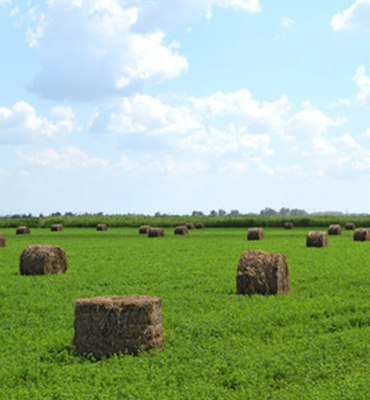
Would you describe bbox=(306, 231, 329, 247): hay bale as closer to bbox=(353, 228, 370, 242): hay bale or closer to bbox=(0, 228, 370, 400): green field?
bbox=(353, 228, 370, 242): hay bale

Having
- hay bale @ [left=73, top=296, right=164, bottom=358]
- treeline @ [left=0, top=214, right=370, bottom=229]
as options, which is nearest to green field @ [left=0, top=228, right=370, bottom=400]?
hay bale @ [left=73, top=296, right=164, bottom=358]

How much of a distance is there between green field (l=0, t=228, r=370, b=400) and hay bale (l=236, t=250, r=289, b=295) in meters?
0.57

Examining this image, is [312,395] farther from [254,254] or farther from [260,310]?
[254,254]

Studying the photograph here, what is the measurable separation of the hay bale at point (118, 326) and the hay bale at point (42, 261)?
12439mm

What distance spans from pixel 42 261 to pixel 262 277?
988 cm

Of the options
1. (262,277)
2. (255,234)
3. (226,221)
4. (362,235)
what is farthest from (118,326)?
(226,221)

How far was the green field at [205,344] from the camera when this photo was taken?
9227 millimetres

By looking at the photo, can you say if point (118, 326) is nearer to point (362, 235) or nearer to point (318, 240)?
point (318, 240)

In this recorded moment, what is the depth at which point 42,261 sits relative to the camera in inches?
902

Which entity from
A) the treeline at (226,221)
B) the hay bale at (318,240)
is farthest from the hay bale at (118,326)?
the treeline at (226,221)

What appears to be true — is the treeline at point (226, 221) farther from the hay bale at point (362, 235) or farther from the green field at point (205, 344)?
the green field at point (205, 344)

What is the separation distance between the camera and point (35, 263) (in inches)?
906

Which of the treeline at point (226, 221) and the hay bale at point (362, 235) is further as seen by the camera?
the treeline at point (226, 221)

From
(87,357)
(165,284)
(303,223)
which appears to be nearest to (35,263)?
(165,284)
